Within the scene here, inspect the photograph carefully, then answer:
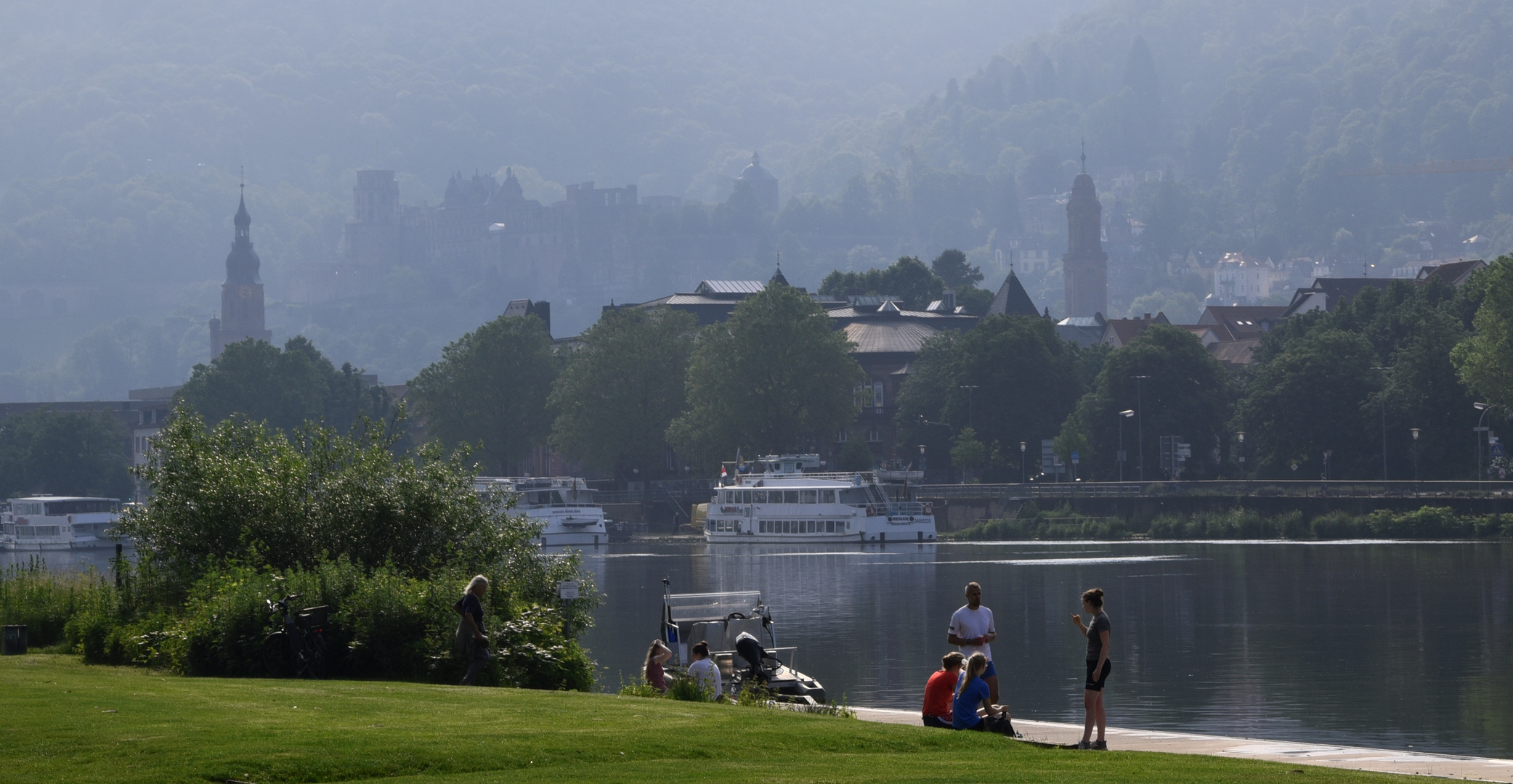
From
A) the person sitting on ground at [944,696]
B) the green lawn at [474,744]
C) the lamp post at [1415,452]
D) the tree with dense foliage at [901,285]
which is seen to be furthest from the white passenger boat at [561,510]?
the person sitting on ground at [944,696]

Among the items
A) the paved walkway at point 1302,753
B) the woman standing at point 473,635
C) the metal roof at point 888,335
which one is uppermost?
the metal roof at point 888,335

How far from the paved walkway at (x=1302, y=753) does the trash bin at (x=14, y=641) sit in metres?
14.9

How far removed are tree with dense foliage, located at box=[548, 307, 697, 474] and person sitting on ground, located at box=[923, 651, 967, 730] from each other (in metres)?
101

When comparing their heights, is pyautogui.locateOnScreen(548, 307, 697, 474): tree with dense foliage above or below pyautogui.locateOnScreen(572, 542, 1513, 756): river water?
above

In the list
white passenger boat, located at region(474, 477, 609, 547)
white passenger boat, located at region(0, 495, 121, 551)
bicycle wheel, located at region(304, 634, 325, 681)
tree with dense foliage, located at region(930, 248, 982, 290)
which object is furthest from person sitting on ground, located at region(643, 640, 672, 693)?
tree with dense foliage, located at region(930, 248, 982, 290)

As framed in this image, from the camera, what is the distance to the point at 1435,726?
1233 inches

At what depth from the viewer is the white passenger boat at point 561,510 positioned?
379 ft

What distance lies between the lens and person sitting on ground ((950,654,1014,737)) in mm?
23609

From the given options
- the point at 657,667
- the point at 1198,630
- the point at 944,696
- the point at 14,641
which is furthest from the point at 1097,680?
the point at 1198,630

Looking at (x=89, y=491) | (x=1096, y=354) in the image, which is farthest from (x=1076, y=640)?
(x=89, y=491)

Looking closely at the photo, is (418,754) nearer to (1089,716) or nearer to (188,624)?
(1089,716)

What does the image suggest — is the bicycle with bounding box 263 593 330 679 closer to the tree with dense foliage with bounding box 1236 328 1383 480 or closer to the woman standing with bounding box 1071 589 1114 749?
the woman standing with bounding box 1071 589 1114 749

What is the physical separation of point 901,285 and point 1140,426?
61.1 meters

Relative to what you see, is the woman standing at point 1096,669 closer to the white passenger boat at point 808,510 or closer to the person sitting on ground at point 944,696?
the person sitting on ground at point 944,696
